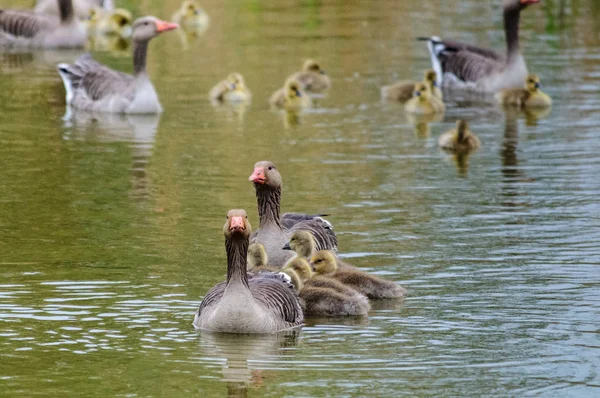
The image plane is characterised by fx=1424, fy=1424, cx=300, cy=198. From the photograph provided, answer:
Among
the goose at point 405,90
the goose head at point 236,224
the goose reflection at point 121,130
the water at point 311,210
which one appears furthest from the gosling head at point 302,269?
the goose at point 405,90

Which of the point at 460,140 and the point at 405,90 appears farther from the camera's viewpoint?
the point at 405,90

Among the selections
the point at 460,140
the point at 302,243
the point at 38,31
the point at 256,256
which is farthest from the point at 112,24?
the point at 256,256

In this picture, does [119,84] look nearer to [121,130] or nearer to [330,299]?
[121,130]

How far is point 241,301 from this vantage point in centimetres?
934

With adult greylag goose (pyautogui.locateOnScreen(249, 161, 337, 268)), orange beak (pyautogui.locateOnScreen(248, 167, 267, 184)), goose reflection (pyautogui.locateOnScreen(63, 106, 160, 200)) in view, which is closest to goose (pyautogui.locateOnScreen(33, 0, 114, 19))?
goose reflection (pyautogui.locateOnScreen(63, 106, 160, 200))

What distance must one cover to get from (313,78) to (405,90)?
165 cm

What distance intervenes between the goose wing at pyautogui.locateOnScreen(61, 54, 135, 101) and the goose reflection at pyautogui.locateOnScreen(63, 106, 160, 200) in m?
0.33

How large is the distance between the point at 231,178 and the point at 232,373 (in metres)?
6.72

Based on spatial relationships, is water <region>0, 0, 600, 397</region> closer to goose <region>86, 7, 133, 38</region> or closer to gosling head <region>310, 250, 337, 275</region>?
gosling head <region>310, 250, 337, 275</region>

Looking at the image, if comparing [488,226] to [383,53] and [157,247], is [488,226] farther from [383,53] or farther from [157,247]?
[383,53]

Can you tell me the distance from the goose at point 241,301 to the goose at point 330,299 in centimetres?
34

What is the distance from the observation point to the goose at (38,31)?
2711 centimetres

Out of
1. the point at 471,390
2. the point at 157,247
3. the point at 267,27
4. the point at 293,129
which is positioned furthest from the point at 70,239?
the point at 267,27

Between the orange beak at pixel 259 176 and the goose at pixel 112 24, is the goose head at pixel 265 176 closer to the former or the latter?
the orange beak at pixel 259 176
